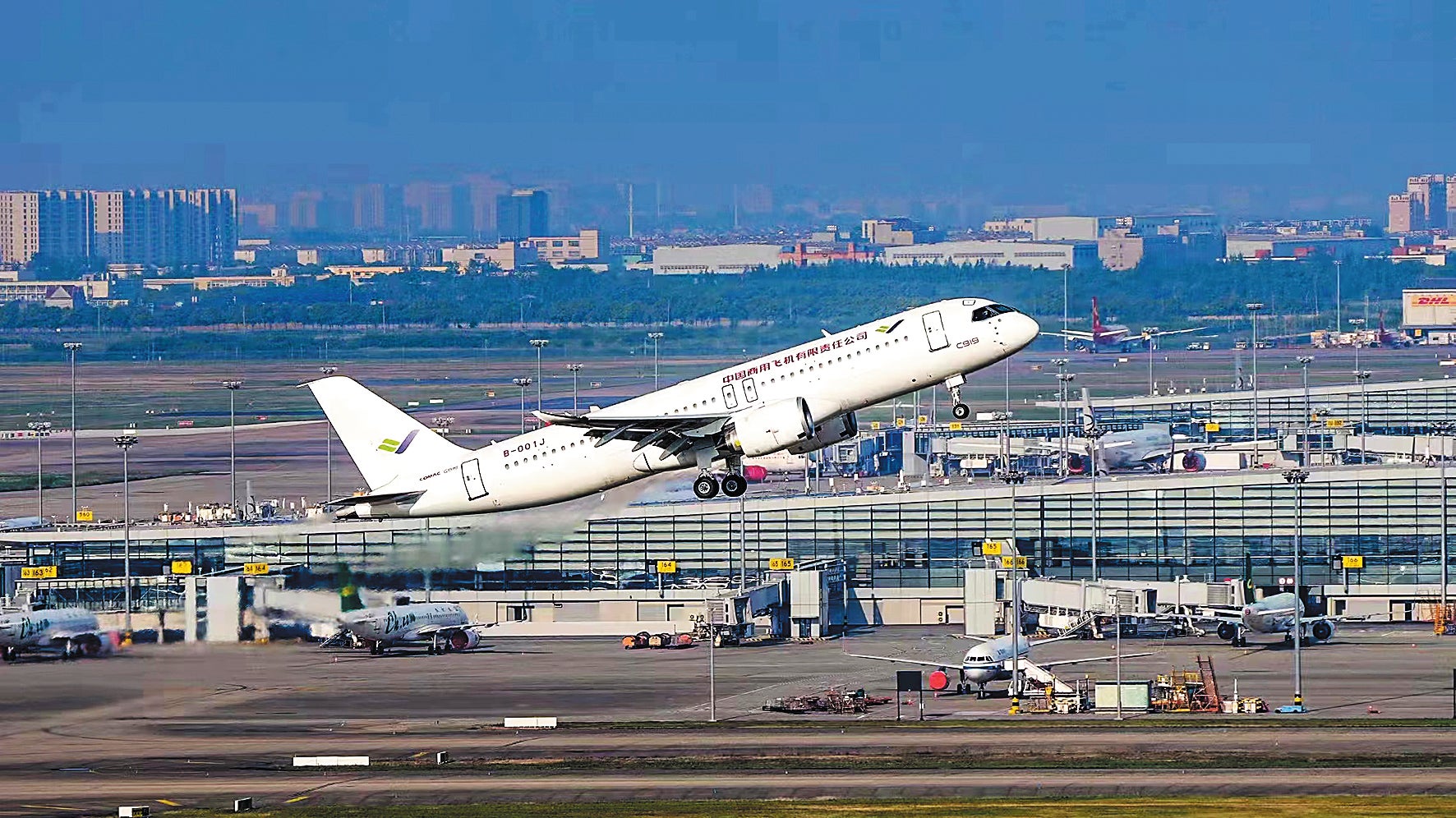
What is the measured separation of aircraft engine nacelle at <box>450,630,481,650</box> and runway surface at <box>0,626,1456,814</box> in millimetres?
1513

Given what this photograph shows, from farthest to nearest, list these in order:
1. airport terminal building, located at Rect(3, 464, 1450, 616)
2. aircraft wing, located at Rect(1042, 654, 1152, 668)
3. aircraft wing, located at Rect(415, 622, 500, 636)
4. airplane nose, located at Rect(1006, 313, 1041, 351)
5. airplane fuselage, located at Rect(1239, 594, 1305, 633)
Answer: airport terminal building, located at Rect(3, 464, 1450, 616) → aircraft wing, located at Rect(415, 622, 500, 636) → airplane fuselage, located at Rect(1239, 594, 1305, 633) → aircraft wing, located at Rect(1042, 654, 1152, 668) → airplane nose, located at Rect(1006, 313, 1041, 351)

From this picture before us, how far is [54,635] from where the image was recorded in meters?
122

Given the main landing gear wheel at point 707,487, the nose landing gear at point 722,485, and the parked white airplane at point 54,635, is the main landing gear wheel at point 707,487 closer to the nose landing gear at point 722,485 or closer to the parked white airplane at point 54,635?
the nose landing gear at point 722,485

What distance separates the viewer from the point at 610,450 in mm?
90688

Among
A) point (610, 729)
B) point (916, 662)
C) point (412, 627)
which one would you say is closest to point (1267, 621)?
point (916, 662)

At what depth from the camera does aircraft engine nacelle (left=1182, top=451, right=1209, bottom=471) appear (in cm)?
18675

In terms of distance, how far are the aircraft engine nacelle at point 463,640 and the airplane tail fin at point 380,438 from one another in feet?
99.2

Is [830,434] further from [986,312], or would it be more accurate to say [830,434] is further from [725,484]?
[986,312]

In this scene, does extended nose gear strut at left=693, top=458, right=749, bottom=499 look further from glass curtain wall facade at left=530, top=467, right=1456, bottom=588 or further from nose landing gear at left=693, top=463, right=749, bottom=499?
glass curtain wall facade at left=530, top=467, right=1456, bottom=588

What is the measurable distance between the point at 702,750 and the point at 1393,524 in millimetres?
65520

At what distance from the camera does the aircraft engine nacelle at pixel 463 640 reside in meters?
128

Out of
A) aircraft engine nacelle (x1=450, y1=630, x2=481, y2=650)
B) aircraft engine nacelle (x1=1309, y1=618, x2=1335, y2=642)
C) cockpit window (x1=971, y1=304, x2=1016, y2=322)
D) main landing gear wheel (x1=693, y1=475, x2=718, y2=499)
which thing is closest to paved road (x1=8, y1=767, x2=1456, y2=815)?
main landing gear wheel (x1=693, y1=475, x2=718, y2=499)

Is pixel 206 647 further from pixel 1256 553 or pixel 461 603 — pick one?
pixel 1256 553

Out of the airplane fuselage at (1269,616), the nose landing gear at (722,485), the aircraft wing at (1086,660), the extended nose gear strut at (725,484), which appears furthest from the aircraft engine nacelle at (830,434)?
the airplane fuselage at (1269,616)
